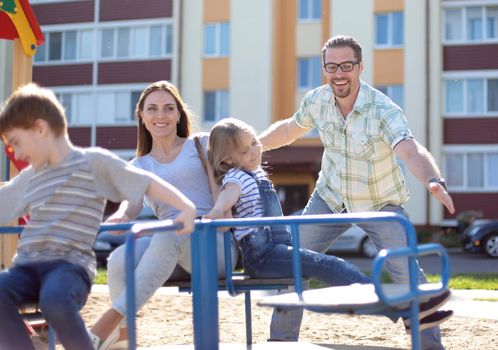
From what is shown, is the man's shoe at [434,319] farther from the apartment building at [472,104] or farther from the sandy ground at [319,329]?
the apartment building at [472,104]

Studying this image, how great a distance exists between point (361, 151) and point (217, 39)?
25484 millimetres

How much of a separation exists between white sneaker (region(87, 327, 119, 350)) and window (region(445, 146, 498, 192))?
25.1 meters

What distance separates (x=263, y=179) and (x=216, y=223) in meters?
0.86

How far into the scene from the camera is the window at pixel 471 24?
2828 centimetres

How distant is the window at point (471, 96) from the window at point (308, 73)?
4155 millimetres

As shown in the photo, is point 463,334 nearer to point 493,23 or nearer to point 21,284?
point 21,284

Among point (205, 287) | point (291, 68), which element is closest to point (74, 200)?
point (205, 287)

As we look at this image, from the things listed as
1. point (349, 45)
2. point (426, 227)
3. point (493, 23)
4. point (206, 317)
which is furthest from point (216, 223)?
point (493, 23)

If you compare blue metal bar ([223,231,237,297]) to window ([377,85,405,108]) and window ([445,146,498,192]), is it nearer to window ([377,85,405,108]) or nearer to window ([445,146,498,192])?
window ([377,85,405,108])

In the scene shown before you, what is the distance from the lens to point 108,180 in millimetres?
3377

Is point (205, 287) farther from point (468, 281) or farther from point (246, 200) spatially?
point (468, 281)

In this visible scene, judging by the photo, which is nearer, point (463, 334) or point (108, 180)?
point (108, 180)

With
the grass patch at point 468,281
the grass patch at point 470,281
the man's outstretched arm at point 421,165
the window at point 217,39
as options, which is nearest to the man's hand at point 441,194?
the man's outstretched arm at point 421,165

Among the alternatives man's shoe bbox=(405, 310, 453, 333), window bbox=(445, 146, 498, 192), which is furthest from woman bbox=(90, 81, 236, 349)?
window bbox=(445, 146, 498, 192)
